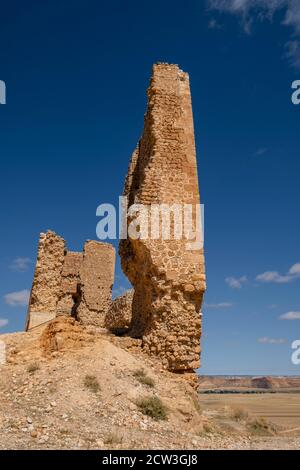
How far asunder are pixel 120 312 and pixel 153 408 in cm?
930

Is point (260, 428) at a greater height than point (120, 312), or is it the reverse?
point (120, 312)

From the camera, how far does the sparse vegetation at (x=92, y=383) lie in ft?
27.0

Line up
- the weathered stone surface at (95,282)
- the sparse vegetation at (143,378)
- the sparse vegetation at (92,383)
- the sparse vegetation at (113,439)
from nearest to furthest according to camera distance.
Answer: the sparse vegetation at (113,439) < the sparse vegetation at (92,383) < the sparse vegetation at (143,378) < the weathered stone surface at (95,282)

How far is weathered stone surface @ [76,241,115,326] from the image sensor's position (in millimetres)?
19078

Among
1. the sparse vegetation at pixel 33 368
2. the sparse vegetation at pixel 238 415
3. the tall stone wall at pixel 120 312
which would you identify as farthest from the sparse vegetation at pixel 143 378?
the sparse vegetation at pixel 238 415

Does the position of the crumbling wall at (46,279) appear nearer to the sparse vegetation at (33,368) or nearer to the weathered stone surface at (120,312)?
the weathered stone surface at (120,312)

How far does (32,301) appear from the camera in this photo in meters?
16.2

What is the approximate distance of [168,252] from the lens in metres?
10.7

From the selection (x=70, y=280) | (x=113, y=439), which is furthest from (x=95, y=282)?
(x=113, y=439)

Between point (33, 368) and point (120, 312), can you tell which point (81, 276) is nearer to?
point (120, 312)

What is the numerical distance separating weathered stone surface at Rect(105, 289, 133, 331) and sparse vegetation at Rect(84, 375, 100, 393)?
780cm

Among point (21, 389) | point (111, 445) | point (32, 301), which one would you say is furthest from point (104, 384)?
point (32, 301)

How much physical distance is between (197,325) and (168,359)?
0.95 metres
